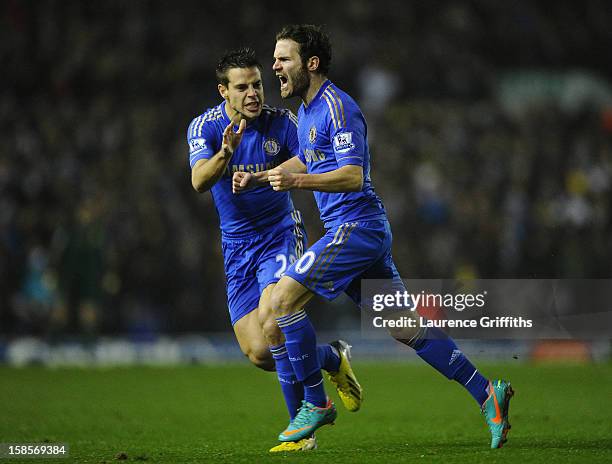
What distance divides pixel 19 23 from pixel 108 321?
21.6 feet

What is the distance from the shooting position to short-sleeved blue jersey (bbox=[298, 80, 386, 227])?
6.34 metres

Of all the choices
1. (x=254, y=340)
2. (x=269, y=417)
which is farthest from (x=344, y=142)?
(x=269, y=417)

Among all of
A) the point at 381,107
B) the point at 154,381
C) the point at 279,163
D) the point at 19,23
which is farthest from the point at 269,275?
the point at 19,23

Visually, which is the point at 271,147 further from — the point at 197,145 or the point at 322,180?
the point at 322,180

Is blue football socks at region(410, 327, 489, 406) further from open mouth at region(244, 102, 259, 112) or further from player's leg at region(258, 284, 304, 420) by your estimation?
open mouth at region(244, 102, 259, 112)

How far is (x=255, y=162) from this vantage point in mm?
7426

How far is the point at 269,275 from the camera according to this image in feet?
23.9

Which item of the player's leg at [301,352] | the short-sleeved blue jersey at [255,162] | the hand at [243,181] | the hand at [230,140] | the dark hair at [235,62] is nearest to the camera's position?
the hand at [243,181]

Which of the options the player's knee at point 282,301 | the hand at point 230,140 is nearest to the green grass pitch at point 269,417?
the player's knee at point 282,301

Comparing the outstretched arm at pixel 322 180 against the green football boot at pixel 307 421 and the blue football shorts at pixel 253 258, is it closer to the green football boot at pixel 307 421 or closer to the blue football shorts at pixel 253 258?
the blue football shorts at pixel 253 258

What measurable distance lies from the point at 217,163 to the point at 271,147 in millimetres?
804

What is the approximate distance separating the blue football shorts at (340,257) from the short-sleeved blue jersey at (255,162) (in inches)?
42.1

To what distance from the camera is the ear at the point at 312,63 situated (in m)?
6.63

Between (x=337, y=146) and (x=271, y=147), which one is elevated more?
(x=337, y=146)
